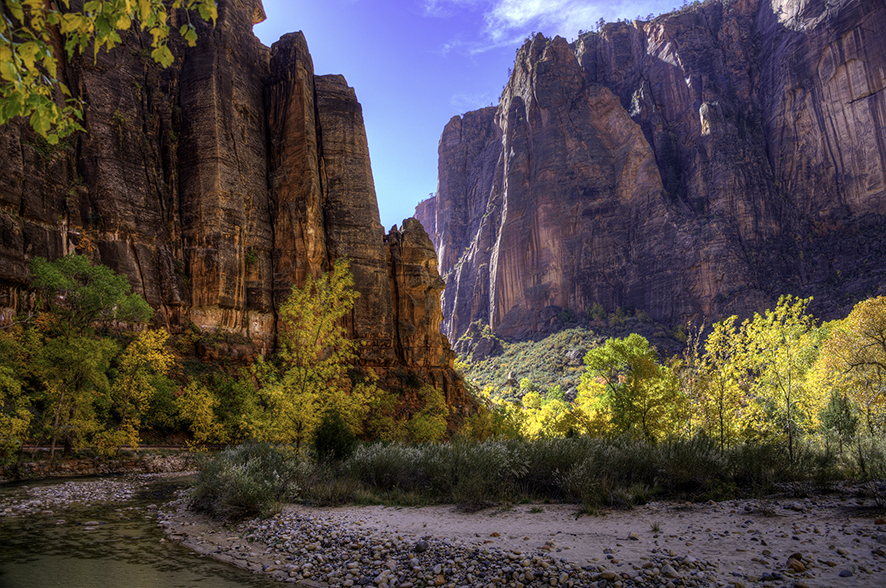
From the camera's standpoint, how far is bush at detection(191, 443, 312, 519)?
1076 centimetres

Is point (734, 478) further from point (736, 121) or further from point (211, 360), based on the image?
point (736, 121)

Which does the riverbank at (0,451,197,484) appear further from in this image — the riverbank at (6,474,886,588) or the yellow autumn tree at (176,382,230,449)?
the riverbank at (6,474,886,588)

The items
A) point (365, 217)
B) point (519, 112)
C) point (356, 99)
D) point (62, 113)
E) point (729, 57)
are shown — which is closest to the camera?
point (62, 113)

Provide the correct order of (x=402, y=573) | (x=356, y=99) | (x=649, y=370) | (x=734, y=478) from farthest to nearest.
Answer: (x=356, y=99) → (x=649, y=370) → (x=734, y=478) → (x=402, y=573)

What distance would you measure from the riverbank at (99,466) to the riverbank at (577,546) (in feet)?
39.3

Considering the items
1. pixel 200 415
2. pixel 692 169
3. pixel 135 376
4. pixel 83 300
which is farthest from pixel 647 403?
pixel 692 169

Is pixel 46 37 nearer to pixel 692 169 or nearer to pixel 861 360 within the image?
pixel 861 360

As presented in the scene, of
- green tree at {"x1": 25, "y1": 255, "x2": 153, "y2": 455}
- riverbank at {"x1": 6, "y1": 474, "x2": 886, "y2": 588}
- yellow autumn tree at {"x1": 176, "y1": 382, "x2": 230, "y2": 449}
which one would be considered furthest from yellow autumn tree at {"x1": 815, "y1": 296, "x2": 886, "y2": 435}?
yellow autumn tree at {"x1": 176, "y1": 382, "x2": 230, "y2": 449}

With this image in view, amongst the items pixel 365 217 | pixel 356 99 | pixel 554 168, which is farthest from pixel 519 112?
pixel 365 217

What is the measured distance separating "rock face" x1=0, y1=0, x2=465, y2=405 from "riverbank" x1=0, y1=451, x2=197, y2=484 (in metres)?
14.2

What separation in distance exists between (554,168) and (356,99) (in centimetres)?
8125

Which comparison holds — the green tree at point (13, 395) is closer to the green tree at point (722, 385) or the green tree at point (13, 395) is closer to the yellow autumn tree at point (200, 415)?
the yellow autumn tree at point (200, 415)

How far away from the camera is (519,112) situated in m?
134

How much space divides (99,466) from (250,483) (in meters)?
14.4
